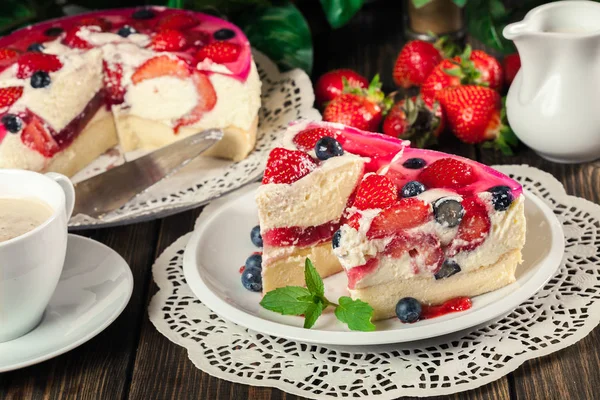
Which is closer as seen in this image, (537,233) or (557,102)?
(537,233)

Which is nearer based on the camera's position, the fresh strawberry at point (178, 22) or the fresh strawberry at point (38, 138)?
the fresh strawberry at point (38, 138)

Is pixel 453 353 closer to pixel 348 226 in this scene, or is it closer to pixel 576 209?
pixel 348 226

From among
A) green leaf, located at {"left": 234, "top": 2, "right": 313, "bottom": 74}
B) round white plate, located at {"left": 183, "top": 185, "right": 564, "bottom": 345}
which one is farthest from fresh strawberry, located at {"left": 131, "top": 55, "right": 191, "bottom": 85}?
round white plate, located at {"left": 183, "top": 185, "right": 564, "bottom": 345}

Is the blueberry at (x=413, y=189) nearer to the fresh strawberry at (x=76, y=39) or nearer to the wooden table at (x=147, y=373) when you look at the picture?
the wooden table at (x=147, y=373)

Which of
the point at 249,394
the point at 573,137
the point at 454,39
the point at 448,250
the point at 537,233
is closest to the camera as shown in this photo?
the point at 249,394

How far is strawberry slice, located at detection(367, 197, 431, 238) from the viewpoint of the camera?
6.68 ft

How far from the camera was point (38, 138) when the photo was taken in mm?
2957

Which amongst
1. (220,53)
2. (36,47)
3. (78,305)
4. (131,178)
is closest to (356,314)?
(78,305)

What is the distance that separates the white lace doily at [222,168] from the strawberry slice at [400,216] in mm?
759

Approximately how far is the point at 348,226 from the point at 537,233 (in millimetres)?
553

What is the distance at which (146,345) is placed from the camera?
2146 millimetres

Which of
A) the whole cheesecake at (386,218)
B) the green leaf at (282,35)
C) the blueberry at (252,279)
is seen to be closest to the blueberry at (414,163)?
the whole cheesecake at (386,218)

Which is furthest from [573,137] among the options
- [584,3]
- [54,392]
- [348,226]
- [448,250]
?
[54,392]

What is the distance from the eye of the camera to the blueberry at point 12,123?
112 inches
